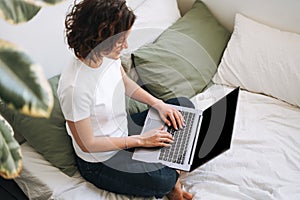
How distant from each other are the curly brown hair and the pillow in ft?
2.40

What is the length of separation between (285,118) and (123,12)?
85 cm

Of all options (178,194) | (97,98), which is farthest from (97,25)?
(178,194)

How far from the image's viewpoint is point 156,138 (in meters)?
1.42

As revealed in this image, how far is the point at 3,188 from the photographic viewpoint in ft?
4.87

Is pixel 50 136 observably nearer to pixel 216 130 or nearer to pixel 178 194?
pixel 178 194

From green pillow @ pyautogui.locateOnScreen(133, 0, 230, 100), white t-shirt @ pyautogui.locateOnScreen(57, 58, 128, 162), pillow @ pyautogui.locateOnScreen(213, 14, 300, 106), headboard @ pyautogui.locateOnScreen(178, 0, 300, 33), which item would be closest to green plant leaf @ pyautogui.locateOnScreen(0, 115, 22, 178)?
white t-shirt @ pyautogui.locateOnScreen(57, 58, 128, 162)

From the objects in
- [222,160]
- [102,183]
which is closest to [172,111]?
[222,160]

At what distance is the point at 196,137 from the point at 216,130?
0.26ft

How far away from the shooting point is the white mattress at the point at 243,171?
139 cm

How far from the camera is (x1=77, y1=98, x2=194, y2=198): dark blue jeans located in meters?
1.34

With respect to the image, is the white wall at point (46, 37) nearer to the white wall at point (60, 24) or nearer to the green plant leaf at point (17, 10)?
the white wall at point (60, 24)

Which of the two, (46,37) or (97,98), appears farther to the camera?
(46,37)

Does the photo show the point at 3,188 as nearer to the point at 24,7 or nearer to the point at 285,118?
the point at 24,7

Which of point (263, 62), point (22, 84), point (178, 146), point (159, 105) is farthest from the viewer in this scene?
point (263, 62)
